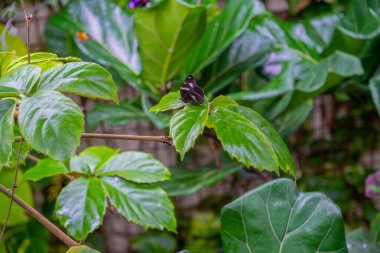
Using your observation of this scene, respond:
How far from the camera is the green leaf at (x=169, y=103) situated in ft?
1.36

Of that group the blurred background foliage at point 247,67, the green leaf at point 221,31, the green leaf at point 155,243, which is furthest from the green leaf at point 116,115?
the green leaf at point 155,243

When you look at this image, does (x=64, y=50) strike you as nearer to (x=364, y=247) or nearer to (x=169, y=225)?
(x=169, y=225)

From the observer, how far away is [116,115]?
0.89 m

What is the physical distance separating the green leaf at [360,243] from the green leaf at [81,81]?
50cm

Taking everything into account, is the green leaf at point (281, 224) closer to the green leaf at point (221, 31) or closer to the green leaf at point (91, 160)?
the green leaf at point (91, 160)

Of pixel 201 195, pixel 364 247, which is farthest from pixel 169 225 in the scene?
pixel 201 195

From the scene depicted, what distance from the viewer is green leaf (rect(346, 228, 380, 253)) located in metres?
0.73

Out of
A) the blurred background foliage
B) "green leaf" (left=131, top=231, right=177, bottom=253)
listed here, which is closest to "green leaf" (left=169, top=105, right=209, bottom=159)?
the blurred background foliage

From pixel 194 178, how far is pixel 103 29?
1.09ft

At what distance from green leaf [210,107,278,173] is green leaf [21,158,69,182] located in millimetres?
281

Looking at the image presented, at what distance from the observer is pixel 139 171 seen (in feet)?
2.02

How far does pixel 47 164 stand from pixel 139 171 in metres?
0.12

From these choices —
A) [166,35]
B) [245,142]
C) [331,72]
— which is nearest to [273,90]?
[331,72]

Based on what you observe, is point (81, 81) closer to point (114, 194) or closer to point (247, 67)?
point (114, 194)
